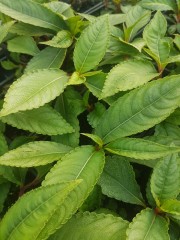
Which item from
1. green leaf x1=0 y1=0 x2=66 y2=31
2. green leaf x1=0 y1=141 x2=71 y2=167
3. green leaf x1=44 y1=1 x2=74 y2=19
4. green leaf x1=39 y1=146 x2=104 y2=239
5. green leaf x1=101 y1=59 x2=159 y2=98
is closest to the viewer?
green leaf x1=39 y1=146 x2=104 y2=239

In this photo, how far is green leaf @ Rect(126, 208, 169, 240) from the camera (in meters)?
0.87

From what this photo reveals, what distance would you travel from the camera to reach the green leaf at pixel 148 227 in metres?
0.87

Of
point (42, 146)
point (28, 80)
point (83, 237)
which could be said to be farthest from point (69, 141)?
point (83, 237)

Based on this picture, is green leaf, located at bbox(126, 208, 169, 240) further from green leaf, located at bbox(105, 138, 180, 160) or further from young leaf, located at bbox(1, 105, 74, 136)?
young leaf, located at bbox(1, 105, 74, 136)

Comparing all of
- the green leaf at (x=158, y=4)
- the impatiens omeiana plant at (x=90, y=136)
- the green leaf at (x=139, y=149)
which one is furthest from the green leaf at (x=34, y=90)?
the green leaf at (x=158, y=4)

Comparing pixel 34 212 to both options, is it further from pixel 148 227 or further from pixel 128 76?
pixel 128 76

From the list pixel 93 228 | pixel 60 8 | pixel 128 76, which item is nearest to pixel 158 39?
pixel 128 76

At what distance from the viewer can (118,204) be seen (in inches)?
47.7

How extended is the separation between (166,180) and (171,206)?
0.07 m

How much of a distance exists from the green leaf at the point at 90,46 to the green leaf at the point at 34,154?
0.28 metres

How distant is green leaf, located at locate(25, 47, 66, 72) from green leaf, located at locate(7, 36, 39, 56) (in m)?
0.05

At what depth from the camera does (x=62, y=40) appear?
50.7 inches

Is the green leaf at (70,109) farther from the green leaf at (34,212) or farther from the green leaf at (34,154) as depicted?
the green leaf at (34,212)

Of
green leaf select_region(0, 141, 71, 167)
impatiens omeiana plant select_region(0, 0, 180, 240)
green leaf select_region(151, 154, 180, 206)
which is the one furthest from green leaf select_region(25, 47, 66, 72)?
green leaf select_region(151, 154, 180, 206)
